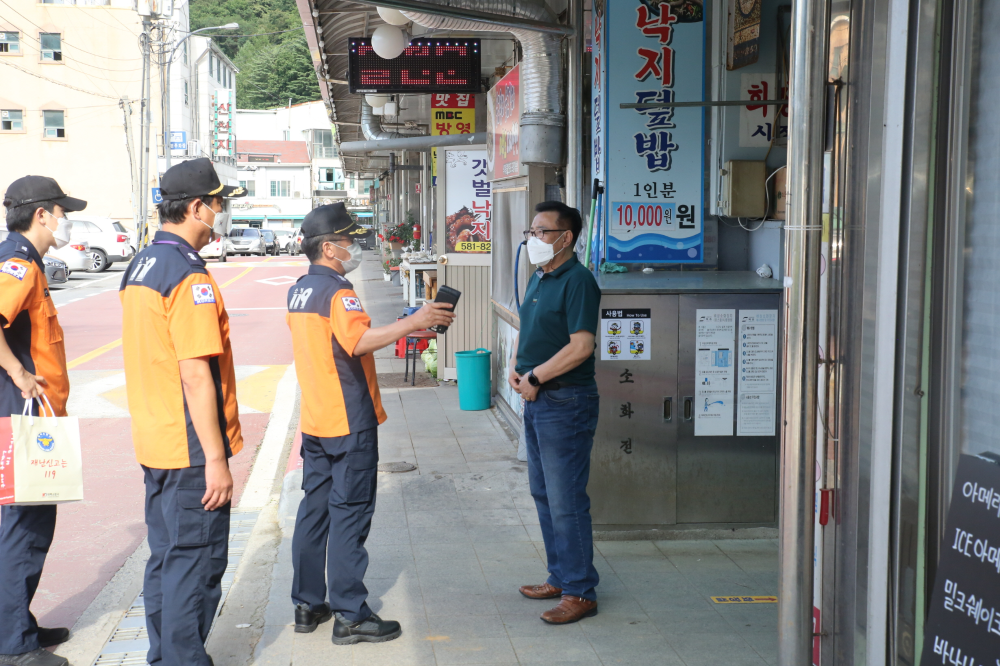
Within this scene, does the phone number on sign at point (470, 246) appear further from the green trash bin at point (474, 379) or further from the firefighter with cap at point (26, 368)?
the firefighter with cap at point (26, 368)

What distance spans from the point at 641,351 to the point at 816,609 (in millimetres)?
2679

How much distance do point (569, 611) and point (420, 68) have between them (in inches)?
289

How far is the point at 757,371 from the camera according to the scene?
217 inches

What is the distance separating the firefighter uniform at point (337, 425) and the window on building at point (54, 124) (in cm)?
4551

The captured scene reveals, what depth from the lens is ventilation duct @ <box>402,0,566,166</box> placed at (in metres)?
6.41

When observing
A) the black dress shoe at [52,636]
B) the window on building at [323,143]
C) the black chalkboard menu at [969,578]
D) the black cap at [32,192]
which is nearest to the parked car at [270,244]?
the window on building at [323,143]

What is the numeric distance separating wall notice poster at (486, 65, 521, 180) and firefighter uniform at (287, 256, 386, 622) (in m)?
3.28

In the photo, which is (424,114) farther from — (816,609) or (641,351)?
(816,609)

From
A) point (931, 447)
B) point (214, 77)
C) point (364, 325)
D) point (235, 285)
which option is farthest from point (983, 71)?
point (214, 77)

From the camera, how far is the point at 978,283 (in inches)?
91.5

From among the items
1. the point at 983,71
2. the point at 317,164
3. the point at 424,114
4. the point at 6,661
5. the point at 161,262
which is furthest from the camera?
the point at 317,164

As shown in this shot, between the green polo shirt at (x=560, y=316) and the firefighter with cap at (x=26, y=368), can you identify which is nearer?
the firefighter with cap at (x=26, y=368)

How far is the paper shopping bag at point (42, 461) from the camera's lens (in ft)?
12.4

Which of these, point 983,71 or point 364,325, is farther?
point 364,325
